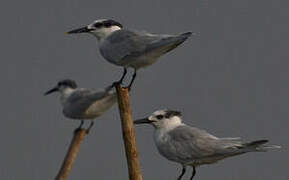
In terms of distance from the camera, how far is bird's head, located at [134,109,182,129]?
7.39m

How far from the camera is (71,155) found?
26.4 ft

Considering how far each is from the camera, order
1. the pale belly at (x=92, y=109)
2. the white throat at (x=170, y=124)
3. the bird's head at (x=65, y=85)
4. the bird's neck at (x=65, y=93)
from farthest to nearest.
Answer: the bird's head at (x=65, y=85) → the bird's neck at (x=65, y=93) → the pale belly at (x=92, y=109) → the white throat at (x=170, y=124)

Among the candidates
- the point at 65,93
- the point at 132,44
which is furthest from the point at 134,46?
the point at 65,93

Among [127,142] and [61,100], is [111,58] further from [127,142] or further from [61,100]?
[61,100]

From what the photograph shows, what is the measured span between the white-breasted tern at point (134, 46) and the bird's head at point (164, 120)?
459 mm

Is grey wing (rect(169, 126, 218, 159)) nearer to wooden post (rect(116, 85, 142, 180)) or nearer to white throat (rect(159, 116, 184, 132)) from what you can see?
white throat (rect(159, 116, 184, 132))

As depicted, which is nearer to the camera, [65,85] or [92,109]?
[92,109]

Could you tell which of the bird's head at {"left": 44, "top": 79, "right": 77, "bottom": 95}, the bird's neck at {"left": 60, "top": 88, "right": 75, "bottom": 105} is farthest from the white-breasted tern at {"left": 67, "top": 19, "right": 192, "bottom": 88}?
the bird's head at {"left": 44, "top": 79, "right": 77, "bottom": 95}

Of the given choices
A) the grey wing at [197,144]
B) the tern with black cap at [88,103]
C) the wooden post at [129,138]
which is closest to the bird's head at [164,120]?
the grey wing at [197,144]

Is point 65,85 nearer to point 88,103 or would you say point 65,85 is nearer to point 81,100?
point 81,100

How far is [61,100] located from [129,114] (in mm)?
4612

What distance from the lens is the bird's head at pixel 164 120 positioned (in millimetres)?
7387

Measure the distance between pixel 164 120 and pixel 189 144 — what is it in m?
0.72

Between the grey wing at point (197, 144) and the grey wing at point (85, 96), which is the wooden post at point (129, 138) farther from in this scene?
the grey wing at point (85, 96)
